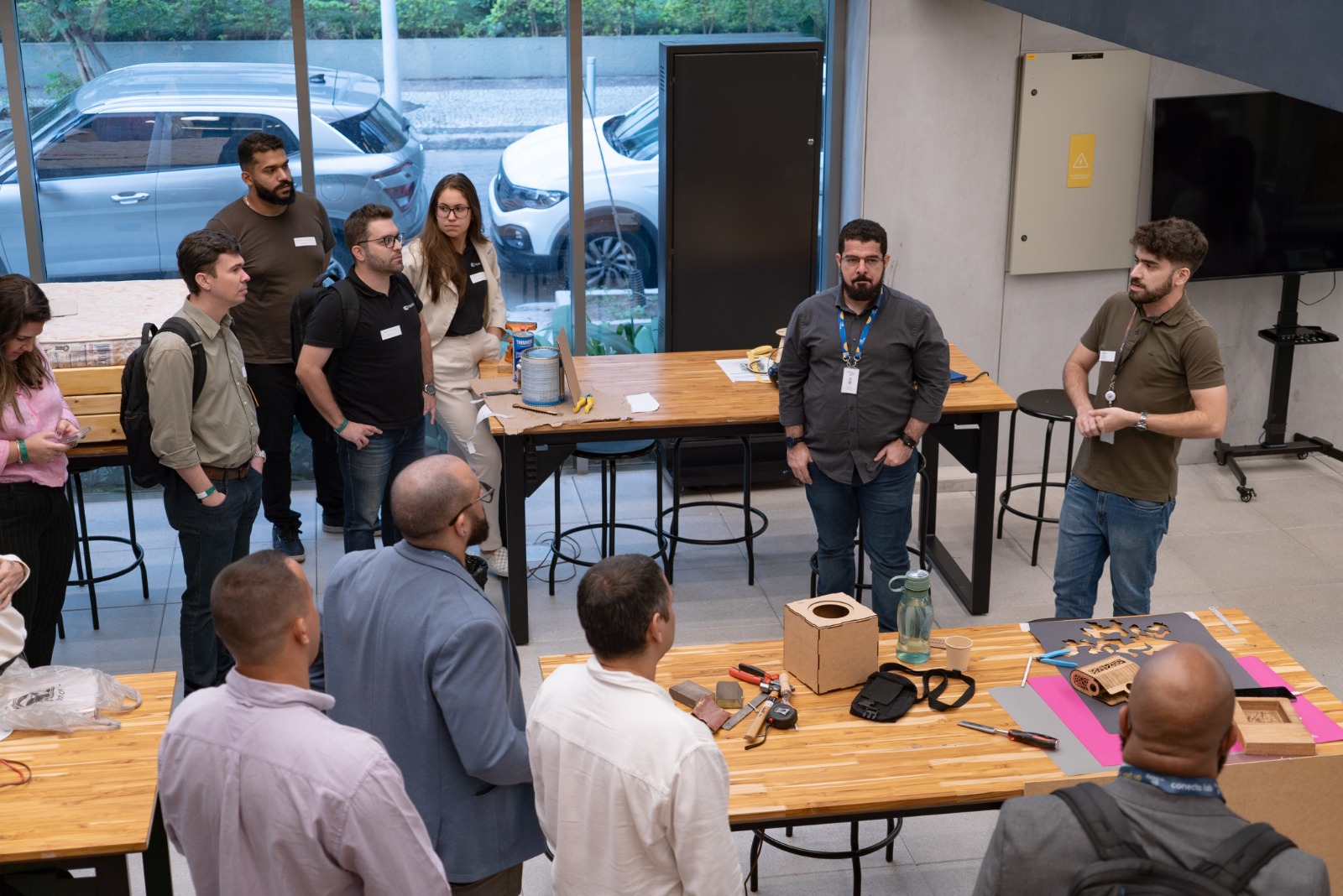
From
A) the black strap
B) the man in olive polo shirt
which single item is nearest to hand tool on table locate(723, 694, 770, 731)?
the black strap

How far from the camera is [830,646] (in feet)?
10.1

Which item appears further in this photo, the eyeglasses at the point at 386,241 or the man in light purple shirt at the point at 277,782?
the eyeglasses at the point at 386,241

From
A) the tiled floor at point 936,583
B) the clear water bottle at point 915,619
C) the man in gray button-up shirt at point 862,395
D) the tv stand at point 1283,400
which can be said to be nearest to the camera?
the clear water bottle at point 915,619

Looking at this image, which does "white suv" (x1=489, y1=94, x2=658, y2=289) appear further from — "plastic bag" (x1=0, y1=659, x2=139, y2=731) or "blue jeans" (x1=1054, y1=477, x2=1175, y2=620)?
"plastic bag" (x1=0, y1=659, x2=139, y2=731)

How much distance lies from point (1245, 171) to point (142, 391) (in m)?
4.98

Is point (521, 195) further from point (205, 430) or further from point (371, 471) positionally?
point (205, 430)

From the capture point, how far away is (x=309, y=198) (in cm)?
543

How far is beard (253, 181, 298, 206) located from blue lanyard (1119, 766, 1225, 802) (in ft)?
13.9

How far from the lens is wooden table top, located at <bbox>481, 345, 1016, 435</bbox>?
4.83 meters

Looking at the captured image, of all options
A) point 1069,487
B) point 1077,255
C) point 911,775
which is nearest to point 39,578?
point 911,775

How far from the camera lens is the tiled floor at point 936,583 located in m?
4.89

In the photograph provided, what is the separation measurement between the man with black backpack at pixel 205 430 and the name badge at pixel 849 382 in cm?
196

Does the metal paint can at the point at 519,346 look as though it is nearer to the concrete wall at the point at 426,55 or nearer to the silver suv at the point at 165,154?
the silver suv at the point at 165,154


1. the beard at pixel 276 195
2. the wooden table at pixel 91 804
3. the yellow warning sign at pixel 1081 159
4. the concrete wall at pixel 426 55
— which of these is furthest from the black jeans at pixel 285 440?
the yellow warning sign at pixel 1081 159
